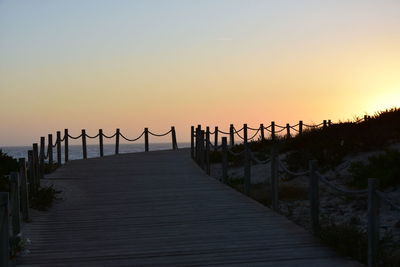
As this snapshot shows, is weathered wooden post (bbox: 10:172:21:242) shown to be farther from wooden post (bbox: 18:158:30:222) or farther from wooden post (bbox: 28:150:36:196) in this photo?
wooden post (bbox: 28:150:36:196)

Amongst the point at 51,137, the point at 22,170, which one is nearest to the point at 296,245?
the point at 22,170

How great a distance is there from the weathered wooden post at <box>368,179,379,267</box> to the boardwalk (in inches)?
18.6

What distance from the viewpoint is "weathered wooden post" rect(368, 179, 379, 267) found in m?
7.08

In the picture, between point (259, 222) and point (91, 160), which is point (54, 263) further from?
point (91, 160)

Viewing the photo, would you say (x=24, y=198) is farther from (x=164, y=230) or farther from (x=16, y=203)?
(x=164, y=230)

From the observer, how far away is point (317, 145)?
1908cm

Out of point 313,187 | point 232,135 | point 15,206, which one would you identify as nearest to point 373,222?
point 313,187

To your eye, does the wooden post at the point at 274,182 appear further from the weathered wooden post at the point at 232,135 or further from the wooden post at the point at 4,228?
the weathered wooden post at the point at 232,135

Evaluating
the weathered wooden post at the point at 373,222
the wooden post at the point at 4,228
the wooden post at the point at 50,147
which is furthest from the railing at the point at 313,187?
the wooden post at the point at 50,147

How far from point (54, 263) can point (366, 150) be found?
39.3ft

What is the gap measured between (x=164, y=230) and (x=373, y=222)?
3840 mm

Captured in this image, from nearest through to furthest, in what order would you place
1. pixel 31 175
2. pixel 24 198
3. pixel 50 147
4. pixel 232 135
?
pixel 24 198 → pixel 31 175 → pixel 50 147 → pixel 232 135

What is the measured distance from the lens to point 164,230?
9.83 meters

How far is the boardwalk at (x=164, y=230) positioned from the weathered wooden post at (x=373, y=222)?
1.55 ft
